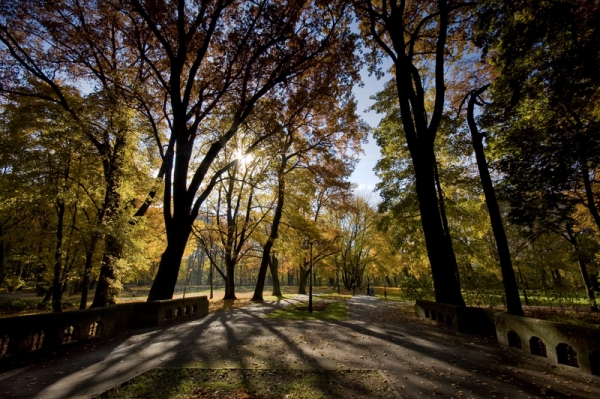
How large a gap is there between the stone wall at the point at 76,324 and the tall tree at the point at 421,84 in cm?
961

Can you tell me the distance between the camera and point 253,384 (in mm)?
4035

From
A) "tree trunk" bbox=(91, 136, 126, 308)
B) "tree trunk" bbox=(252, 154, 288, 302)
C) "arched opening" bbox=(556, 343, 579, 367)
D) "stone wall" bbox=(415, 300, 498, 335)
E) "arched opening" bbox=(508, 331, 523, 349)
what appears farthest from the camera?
"tree trunk" bbox=(252, 154, 288, 302)

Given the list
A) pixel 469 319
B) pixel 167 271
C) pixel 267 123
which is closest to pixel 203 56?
pixel 267 123

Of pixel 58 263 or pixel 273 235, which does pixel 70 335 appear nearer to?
pixel 58 263

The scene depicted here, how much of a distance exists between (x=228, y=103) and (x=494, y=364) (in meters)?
12.4

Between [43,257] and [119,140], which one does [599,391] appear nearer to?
[119,140]

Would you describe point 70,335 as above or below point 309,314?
above

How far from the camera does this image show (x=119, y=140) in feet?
37.9

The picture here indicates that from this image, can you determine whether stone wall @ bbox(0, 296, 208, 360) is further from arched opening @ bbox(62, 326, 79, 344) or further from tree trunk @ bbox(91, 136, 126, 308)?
tree trunk @ bbox(91, 136, 126, 308)

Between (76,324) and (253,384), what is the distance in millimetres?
5202

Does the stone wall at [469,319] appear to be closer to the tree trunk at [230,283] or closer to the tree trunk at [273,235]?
the tree trunk at [273,235]

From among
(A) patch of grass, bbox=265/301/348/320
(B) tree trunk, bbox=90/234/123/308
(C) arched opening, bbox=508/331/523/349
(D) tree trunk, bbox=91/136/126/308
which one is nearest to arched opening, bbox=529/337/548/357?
(C) arched opening, bbox=508/331/523/349

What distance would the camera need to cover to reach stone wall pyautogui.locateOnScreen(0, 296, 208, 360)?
17.2 feet

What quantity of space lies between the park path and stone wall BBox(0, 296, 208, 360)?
1.92 feet
